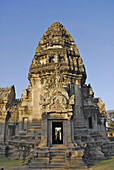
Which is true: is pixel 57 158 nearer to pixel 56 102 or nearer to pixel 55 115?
pixel 55 115

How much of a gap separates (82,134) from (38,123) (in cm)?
474

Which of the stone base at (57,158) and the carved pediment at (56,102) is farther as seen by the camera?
the carved pediment at (56,102)

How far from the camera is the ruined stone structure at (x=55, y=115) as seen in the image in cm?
1226

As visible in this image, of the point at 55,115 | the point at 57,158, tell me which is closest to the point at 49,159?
the point at 57,158

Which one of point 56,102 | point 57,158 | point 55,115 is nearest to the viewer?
point 57,158

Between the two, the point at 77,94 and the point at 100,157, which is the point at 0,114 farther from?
the point at 100,157

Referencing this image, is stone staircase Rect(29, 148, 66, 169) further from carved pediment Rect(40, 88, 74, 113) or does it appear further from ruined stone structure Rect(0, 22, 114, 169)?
carved pediment Rect(40, 88, 74, 113)

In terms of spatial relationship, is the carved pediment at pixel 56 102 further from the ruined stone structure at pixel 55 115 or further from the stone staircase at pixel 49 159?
the stone staircase at pixel 49 159

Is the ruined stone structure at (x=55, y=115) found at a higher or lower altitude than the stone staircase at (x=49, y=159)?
higher

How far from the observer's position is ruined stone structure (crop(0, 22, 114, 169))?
12.3 metres

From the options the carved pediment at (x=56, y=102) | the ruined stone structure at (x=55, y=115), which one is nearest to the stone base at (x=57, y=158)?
the ruined stone structure at (x=55, y=115)

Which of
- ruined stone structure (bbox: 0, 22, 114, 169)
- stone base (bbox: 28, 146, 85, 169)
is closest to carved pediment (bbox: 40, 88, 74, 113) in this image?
ruined stone structure (bbox: 0, 22, 114, 169)

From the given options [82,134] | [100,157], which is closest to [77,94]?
[82,134]

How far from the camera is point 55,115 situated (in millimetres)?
13344
